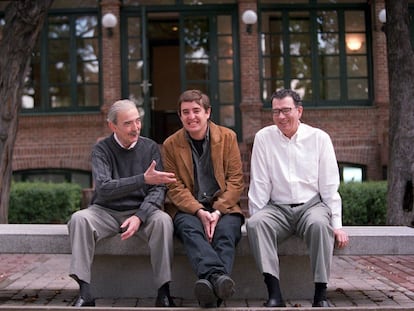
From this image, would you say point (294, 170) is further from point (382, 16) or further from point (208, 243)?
point (382, 16)

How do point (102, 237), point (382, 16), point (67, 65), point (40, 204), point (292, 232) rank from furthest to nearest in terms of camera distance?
point (67, 65) → point (382, 16) → point (40, 204) → point (292, 232) → point (102, 237)

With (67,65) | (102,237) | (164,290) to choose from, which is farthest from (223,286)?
(67,65)

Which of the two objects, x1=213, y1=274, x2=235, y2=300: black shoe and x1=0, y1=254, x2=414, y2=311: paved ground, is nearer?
x1=213, y1=274, x2=235, y2=300: black shoe

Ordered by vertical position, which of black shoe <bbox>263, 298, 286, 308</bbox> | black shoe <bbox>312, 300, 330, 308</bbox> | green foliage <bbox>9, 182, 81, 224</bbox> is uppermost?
green foliage <bbox>9, 182, 81, 224</bbox>

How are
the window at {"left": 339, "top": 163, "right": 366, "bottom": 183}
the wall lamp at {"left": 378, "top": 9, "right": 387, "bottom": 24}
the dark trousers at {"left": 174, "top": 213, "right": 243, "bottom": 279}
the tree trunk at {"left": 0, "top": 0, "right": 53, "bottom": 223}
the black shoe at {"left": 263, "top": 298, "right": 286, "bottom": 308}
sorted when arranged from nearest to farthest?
1. the dark trousers at {"left": 174, "top": 213, "right": 243, "bottom": 279}
2. the black shoe at {"left": 263, "top": 298, "right": 286, "bottom": 308}
3. the tree trunk at {"left": 0, "top": 0, "right": 53, "bottom": 223}
4. the wall lamp at {"left": 378, "top": 9, "right": 387, "bottom": 24}
5. the window at {"left": 339, "top": 163, "right": 366, "bottom": 183}

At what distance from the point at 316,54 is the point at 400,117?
6043 mm

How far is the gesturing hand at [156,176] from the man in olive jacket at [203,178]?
0.25 meters

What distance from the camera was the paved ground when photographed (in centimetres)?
504

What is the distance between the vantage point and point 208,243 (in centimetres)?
463

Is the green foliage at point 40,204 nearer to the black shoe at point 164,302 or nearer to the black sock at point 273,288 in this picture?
the black shoe at point 164,302

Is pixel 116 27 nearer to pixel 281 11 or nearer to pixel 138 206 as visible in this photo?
pixel 281 11

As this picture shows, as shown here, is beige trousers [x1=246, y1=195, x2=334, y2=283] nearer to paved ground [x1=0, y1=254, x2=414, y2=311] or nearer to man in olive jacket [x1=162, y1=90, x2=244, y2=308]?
man in olive jacket [x1=162, y1=90, x2=244, y2=308]

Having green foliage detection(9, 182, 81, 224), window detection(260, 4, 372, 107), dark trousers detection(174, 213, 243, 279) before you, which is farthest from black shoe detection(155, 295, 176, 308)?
window detection(260, 4, 372, 107)

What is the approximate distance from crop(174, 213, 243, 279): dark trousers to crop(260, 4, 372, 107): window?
9.50 metres
